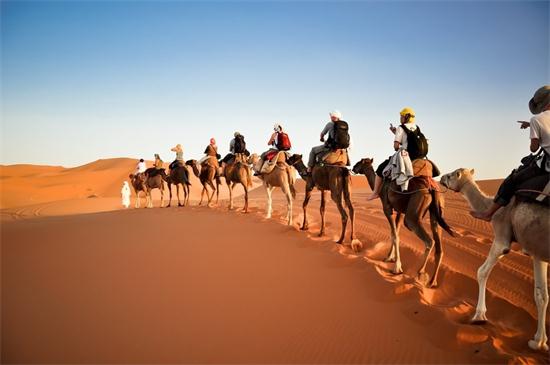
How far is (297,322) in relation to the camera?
496 centimetres

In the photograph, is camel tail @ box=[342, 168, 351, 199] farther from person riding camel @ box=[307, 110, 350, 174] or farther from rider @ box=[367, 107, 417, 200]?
Result: rider @ box=[367, 107, 417, 200]

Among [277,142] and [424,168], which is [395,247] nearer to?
[424,168]

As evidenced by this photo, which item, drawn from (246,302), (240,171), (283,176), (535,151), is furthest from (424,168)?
(240,171)

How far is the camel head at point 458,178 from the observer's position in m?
6.07

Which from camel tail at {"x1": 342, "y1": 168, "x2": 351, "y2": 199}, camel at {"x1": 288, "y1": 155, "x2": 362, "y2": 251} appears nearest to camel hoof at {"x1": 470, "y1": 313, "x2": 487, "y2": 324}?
camel at {"x1": 288, "y1": 155, "x2": 362, "y2": 251}

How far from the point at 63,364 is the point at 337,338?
353cm

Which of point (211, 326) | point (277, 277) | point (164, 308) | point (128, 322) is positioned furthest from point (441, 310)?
point (128, 322)

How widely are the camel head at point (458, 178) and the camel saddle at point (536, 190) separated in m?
1.47

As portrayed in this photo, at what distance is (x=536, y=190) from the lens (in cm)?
436

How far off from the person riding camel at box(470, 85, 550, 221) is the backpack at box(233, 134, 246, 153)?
463 inches

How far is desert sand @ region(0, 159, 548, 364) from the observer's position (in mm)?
4277

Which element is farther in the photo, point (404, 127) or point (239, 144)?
point (239, 144)

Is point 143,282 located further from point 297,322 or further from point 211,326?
point 297,322

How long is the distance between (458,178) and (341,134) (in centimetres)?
407
